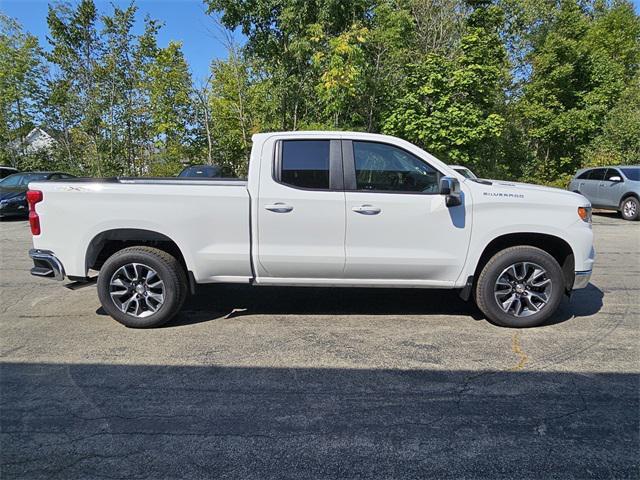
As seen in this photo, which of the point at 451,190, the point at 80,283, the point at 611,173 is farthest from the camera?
the point at 611,173

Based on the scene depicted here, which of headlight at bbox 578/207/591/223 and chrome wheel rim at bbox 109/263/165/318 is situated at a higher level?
headlight at bbox 578/207/591/223

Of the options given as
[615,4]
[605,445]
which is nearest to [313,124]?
[605,445]

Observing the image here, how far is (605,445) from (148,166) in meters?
22.1

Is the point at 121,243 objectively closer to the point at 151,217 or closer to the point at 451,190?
the point at 151,217

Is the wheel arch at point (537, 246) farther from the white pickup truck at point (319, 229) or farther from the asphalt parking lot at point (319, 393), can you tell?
the asphalt parking lot at point (319, 393)

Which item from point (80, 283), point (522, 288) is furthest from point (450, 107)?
point (80, 283)

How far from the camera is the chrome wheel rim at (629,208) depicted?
1391cm

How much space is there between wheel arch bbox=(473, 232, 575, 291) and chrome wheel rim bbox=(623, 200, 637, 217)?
38.3 ft

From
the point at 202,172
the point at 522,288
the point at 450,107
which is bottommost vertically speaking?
the point at 522,288

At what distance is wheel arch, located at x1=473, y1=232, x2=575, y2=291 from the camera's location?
4602 millimetres

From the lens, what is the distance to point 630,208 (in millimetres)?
14016

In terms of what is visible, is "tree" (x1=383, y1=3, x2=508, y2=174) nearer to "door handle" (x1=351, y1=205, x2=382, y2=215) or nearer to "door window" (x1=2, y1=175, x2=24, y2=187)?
"door handle" (x1=351, y1=205, x2=382, y2=215)

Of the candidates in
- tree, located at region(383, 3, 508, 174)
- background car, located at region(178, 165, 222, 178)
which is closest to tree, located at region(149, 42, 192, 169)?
background car, located at region(178, 165, 222, 178)

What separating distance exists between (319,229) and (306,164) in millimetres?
697
